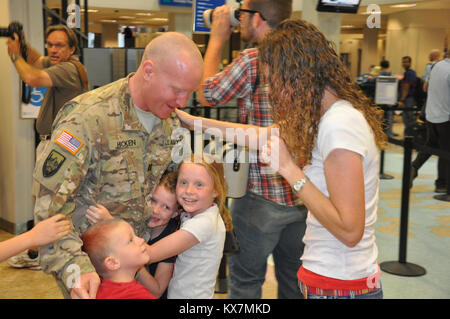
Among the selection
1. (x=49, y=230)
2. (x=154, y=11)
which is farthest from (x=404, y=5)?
(x=154, y=11)

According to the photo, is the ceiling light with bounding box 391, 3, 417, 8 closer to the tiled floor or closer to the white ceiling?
the white ceiling

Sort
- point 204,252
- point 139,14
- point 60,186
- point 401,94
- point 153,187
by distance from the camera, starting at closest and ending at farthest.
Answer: point 60,186 < point 153,187 < point 204,252 < point 401,94 < point 139,14

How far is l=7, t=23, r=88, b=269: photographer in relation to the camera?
3.59m

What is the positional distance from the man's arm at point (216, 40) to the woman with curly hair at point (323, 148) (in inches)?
30.3

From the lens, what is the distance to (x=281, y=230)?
7.80 feet

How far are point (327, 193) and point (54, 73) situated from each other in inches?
106

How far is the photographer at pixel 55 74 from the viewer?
11.8 feet

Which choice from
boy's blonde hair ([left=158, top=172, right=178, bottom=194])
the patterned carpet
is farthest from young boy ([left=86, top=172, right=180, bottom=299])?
the patterned carpet

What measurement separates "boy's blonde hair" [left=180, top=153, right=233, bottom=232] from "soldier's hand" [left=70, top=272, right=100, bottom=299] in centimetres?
77

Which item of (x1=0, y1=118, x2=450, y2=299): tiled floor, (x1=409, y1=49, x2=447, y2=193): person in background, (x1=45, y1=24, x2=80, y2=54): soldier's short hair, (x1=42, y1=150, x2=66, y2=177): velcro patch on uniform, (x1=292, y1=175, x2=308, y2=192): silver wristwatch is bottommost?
(x1=0, y1=118, x2=450, y2=299): tiled floor

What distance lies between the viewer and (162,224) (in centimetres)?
200

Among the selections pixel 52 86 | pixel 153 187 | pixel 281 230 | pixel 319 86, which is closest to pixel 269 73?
pixel 319 86
